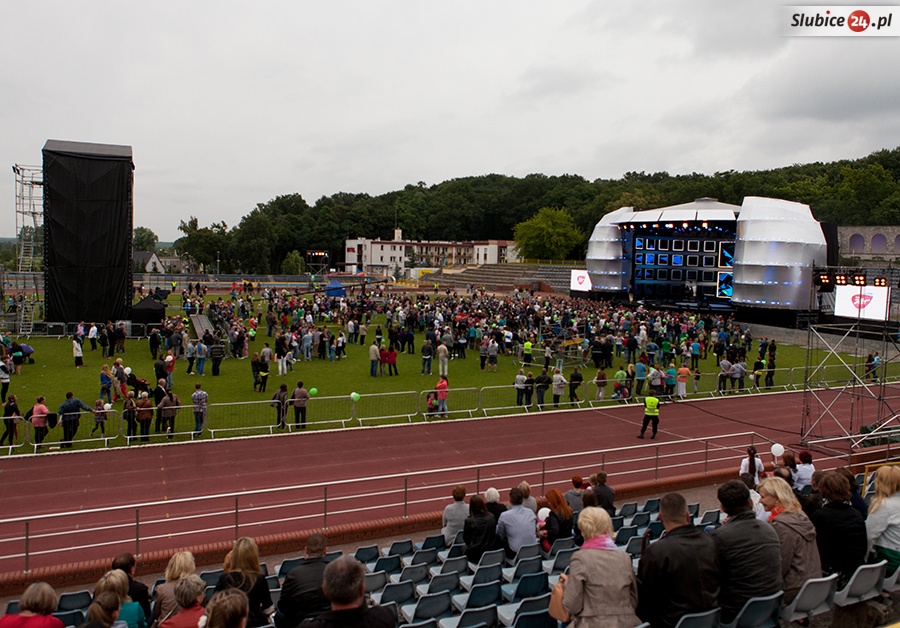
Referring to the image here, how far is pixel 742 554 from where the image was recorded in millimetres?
4832

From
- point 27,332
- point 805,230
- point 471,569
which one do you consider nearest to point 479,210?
point 805,230

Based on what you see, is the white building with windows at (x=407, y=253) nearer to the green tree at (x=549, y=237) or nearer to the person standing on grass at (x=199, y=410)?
the green tree at (x=549, y=237)

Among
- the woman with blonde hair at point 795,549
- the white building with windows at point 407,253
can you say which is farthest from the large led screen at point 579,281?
the woman with blonde hair at point 795,549

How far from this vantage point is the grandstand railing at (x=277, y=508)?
9.54m

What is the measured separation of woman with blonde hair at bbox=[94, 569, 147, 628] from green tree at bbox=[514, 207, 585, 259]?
84305 mm

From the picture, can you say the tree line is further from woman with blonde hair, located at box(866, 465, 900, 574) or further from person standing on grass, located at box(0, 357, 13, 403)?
woman with blonde hair, located at box(866, 465, 900, 574)

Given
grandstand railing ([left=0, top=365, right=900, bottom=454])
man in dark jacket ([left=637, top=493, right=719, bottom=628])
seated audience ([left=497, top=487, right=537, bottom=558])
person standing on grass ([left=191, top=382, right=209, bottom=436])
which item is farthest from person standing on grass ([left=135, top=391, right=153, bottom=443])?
man in dark jacket ([left=637, top=493, right=719, bottom=628])

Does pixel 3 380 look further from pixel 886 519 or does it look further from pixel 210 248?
pixel 210 248

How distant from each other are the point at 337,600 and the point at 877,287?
15.8 m

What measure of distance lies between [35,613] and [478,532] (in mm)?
4508

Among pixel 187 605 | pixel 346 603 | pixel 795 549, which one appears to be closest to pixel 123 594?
→ pixel 187 605

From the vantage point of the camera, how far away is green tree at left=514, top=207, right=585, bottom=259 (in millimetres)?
87625

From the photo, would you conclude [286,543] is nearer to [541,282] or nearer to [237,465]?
[237,465]

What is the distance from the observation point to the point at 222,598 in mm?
3762
